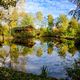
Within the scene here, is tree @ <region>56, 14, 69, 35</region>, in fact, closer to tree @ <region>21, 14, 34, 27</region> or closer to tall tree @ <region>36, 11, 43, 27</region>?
tall tree @ <region>36, 11, 43, 27</region>

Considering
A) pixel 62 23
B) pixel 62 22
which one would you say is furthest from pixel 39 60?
pixel 62 22

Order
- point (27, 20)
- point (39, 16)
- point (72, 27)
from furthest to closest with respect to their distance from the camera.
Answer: point (39, 16) → point (27, 20) → point (72, 27)

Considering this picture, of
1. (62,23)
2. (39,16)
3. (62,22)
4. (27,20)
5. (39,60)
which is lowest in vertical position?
(62,23)

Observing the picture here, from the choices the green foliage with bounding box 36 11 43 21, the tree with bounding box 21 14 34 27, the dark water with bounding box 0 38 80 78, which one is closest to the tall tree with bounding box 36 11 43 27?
the green foliage with bounding box 36 11 43 21

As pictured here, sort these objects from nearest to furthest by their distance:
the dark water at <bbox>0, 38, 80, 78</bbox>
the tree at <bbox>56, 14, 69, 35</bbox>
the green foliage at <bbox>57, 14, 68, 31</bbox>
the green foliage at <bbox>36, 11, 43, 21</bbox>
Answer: the dark water at <bbox>0, 38, 80, 78</bbox>, the tree at <bbox>56, 14, 69, 35</bbox>, the green foliage at <bbox>57, 14, 68, 31</bbox>, the green foliage at <bbox>36, 11, 43, 21</bbox>

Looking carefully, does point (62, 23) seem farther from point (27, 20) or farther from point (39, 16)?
point (27, 20)

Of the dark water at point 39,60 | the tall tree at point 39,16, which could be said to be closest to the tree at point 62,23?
the tall tree at point 39,16

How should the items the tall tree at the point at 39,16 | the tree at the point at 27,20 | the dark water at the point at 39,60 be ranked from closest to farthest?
the dark water at the point at 39,60, the tree at the point at 27,20, the tall tree at the point at 39,16

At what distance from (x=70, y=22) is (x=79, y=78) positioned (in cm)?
6132

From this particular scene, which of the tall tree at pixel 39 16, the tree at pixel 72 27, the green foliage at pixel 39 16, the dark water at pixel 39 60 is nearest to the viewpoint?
the dark water at pixel 39 60

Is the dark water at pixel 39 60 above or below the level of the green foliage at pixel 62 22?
above

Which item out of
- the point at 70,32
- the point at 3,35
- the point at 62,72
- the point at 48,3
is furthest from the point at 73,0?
the point at 48,3

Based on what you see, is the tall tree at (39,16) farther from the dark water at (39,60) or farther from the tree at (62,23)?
the dark water at (39,60)

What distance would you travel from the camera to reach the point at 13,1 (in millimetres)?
14547
